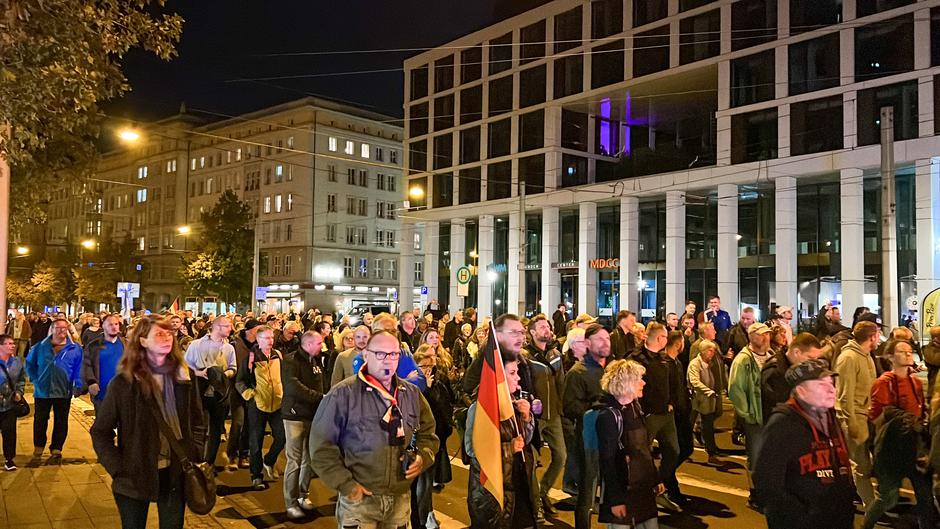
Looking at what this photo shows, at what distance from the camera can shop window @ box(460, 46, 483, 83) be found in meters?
45.5

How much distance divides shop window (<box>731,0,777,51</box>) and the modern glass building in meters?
0.08

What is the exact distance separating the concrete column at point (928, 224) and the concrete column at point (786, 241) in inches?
185

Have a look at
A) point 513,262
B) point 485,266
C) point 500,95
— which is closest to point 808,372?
point 513,262

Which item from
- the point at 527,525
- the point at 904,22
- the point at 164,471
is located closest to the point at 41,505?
the point at 164,471

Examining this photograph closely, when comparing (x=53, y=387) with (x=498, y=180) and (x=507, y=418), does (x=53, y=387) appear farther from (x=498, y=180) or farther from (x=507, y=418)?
(x=498, y=180)

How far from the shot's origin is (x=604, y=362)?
311 inches

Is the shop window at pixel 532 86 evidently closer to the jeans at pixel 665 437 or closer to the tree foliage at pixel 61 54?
the tree foliage at pixel 61 54

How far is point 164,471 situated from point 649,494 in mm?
3231

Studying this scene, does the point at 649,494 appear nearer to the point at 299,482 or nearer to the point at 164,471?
the point at 164,471

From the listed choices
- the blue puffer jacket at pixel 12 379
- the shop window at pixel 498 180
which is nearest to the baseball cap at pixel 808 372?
the blue puffer jacket at pixel 12 379

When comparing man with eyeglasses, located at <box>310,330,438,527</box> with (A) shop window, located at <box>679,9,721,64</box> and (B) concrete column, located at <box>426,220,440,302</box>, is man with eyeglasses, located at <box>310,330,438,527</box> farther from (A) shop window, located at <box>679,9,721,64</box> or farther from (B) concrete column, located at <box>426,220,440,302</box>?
(B) concrete column, located at <box>426,220,440,302</box>

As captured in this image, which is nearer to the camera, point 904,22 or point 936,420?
point 936,420

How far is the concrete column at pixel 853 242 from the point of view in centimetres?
2875

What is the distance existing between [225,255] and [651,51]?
32226 millimetres
